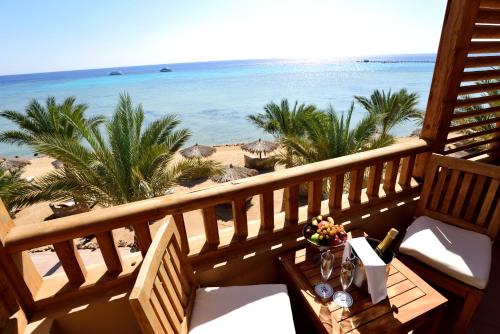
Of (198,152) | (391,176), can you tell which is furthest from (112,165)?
(198,152)

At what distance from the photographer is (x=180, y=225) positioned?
5.95ft

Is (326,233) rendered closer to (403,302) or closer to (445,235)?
(403,302)

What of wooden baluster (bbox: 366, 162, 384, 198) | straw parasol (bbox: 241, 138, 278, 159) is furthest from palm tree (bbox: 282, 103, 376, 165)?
straw parasol (bbox: 241, 138, 278, 159)

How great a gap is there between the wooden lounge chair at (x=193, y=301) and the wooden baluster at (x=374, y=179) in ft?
4.49

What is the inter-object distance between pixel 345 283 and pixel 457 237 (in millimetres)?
1217

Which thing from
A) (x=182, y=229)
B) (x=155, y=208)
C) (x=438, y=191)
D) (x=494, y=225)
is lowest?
(x=494, y=225)

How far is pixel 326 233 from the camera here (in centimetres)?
174

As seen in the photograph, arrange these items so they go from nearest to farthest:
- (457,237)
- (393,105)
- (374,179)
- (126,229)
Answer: (457,237) < (374,179) < (393,105) < (126,229)

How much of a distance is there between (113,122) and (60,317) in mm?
3847

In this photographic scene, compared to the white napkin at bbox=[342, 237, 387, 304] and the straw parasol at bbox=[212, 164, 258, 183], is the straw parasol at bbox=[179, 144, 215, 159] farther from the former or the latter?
the white napkin at bbox=[342, 237, 387, 304]

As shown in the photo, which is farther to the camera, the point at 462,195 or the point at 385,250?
the point at 462,195

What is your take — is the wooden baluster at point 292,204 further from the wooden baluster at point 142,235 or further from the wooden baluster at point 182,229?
the wooden baluster at point 142,235

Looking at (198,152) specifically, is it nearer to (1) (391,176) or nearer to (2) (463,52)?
(1) (391,176)

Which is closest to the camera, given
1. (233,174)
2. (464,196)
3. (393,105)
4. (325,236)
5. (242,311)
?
(242,311)
